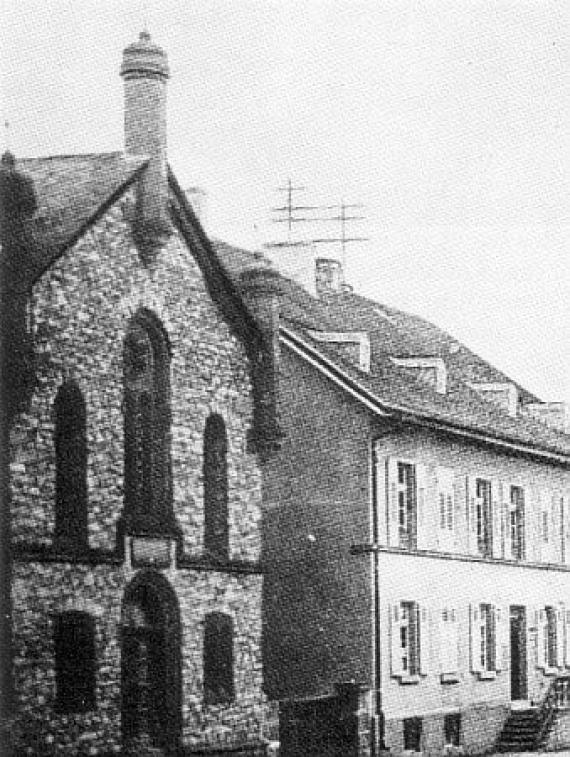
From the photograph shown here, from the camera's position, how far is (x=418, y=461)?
3912cm

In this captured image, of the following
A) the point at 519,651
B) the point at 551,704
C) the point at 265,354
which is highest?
the point at 265,354

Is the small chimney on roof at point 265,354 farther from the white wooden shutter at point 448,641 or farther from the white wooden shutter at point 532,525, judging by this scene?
the white wooden shutter at point 532,525

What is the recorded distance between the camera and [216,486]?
3216 cm

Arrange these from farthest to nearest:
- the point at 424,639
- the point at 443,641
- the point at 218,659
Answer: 1. the point at 443,641
2. the point at 424,639
3. the point at 218,659

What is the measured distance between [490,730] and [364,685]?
6528 mm

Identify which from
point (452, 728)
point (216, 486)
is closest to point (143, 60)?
point (216, 486)

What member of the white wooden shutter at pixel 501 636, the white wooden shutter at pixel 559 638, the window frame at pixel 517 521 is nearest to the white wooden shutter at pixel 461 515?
the white wooden shutter at pixel 501 636

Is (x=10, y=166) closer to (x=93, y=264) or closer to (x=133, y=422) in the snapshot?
(x=93, y=264)

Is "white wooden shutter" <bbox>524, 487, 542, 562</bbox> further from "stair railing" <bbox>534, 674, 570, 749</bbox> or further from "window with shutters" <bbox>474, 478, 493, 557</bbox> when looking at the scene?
"stair railing" <bbox>534, 674, 570, 749</bbox>

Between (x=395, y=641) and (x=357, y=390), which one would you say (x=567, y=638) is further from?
(x=357, y=390)

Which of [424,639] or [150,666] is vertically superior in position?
[424,639]

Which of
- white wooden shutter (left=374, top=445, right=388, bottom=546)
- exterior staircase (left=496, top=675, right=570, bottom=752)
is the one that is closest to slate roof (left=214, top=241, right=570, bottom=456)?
white wooden shutter (left=374, top=445, right=388, bottom=546)

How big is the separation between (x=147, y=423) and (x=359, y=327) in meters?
15.7

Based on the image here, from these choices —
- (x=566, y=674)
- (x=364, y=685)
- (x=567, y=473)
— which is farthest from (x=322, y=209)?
(x=364, y=685)
